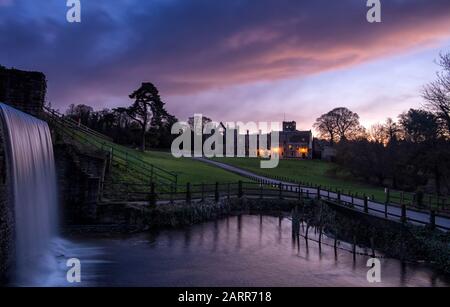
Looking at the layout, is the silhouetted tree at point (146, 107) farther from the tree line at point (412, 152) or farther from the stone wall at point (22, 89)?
the stone wall at point (22, 89)

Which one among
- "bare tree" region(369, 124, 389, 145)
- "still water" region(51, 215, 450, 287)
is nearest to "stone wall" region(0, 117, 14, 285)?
"still water" region(51, 215, 450, 287)

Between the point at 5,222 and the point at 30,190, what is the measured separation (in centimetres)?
375

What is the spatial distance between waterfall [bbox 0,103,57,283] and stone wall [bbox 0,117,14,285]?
0.54 metres

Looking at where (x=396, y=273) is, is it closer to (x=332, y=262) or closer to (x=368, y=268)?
(x=368, y=268)

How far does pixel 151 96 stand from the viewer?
66938mm

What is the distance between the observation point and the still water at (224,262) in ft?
50.0

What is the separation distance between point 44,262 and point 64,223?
6.37 metres

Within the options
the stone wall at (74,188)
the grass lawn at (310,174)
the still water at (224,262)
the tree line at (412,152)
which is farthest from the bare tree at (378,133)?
the stone wall at (74,188)

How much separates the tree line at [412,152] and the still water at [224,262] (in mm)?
20037

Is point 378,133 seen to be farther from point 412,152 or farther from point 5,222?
point 5,222

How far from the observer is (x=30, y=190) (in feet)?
57.3

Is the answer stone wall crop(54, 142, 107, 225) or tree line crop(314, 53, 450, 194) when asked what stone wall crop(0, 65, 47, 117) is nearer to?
stone wall crop(54, 142, 107, 225)
